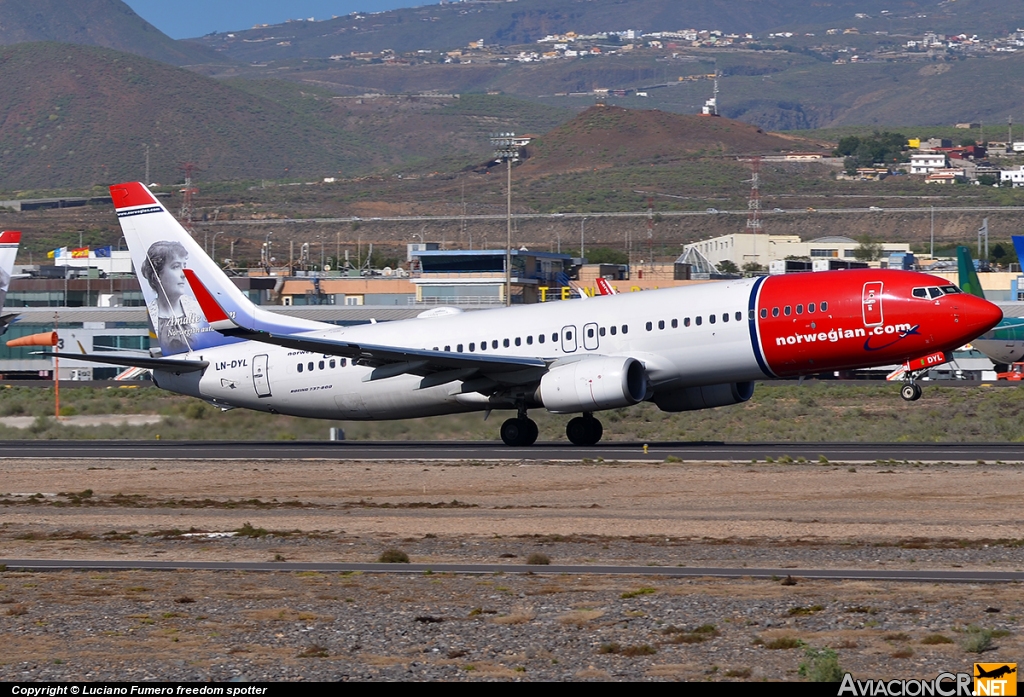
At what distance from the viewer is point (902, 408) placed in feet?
183

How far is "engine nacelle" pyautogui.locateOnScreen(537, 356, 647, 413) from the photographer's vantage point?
34.3 meters

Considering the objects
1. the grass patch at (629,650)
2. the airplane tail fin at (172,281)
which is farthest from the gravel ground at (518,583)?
the airplane tail fin at (172,281)

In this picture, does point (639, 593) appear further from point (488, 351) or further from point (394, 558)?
point (488, 351)

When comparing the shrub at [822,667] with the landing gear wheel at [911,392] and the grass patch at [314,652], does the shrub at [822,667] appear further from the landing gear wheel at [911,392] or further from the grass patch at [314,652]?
the landing gear wheel at [911,392]

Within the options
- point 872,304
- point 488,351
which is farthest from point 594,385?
point 872,304

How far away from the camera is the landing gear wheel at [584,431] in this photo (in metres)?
37.7

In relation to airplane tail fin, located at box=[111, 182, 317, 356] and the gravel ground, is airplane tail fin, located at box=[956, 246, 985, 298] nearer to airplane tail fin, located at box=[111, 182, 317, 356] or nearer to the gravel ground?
airplane tail fin, located at box=[111, 182, 317, 356]

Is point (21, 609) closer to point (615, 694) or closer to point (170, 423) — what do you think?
point (615, 694)

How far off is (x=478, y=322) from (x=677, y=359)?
568cm

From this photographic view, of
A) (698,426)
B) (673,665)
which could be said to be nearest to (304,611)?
(673,665)

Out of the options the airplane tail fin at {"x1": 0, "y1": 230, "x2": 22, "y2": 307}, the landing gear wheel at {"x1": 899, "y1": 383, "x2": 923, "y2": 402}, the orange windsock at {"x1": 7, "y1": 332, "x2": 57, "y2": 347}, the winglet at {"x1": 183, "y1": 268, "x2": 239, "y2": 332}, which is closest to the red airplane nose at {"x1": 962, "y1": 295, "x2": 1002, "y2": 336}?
the landing gear wheel at {"x1": 899, "y1": 383, "x2": 923, "y2": 402}

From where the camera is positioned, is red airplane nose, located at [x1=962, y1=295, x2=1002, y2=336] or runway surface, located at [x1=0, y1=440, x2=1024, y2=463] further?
red airplane nose, located at [x1=962, y1=295, x2=1002, y2=336]

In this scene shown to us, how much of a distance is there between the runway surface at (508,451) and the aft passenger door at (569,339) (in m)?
2.52

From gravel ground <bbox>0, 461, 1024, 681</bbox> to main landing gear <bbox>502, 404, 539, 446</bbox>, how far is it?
24.1ft
